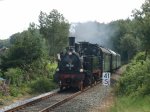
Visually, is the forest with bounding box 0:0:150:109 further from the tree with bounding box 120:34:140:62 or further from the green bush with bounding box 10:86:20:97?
the tree with bounding box 120:34:140:62

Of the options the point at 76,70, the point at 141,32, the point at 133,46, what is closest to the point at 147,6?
the point at 141,32

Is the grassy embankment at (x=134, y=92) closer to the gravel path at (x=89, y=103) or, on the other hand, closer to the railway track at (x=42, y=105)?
the gravel path at (x=89, y=103)

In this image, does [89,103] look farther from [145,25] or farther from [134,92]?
[145,25]

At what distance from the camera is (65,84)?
28109 millimetres

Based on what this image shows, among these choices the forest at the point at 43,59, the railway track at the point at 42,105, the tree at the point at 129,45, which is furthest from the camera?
the tree at the point at 129,45

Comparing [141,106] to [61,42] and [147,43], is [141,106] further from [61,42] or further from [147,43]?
[61,42]

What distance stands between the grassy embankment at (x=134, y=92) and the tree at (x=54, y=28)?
2488 centimetres

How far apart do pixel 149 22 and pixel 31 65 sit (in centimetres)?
1031

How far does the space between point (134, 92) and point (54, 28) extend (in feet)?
95.0

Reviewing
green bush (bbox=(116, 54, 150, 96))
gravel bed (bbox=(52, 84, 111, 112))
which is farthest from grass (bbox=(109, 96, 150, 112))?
gravel bed (bbox=(52, 84, 111, 112))

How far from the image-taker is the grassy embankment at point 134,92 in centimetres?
1695

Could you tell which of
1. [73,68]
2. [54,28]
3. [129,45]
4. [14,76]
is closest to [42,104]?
[73,68]

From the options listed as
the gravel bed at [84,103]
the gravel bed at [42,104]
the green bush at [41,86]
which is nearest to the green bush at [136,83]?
the gravel bed at [84,103]

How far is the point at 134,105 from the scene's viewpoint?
58.2 ft
